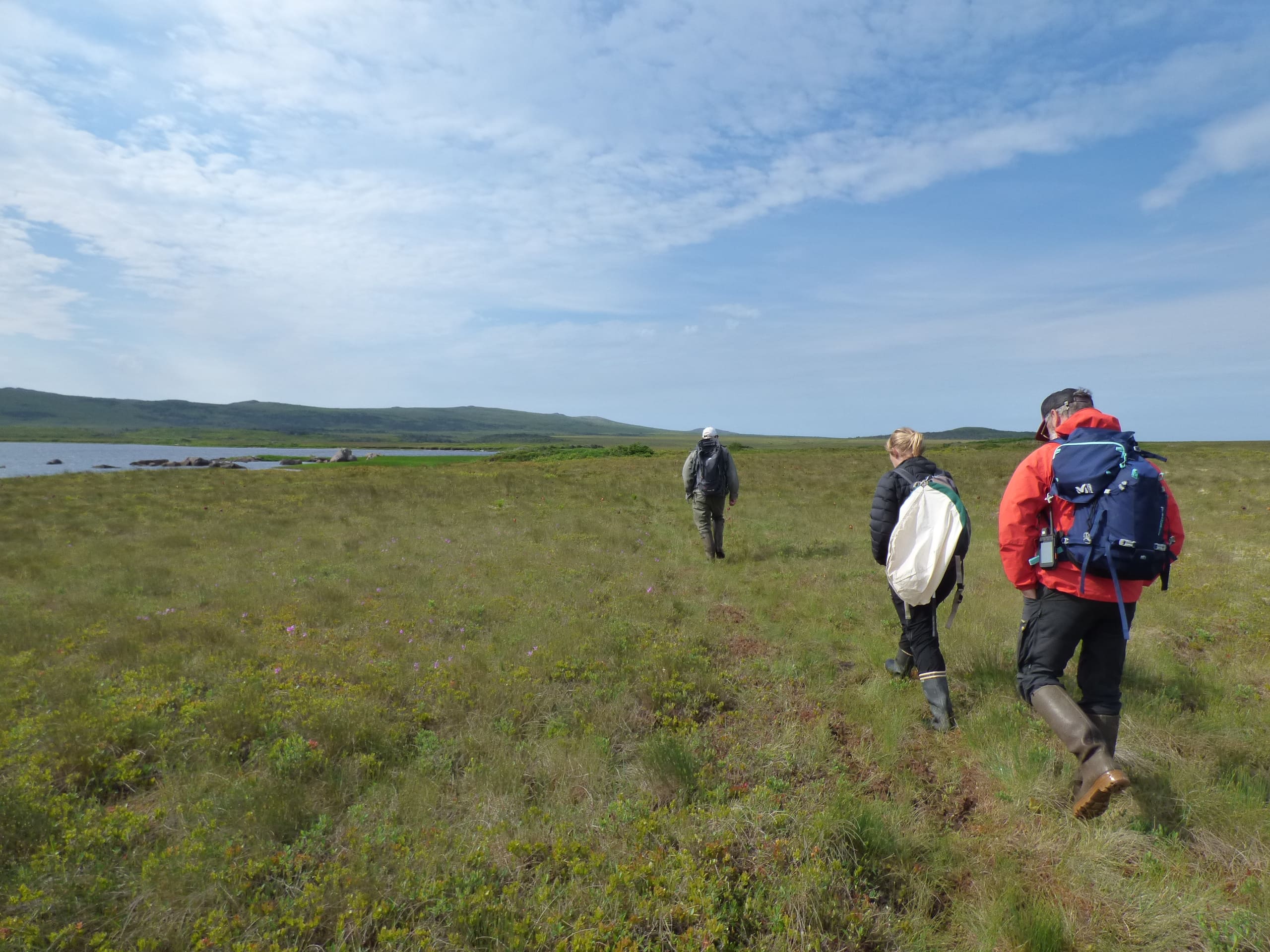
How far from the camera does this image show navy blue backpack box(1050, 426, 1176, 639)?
3836 millimetres

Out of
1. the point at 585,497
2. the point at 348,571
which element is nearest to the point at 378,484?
the point at 585,497

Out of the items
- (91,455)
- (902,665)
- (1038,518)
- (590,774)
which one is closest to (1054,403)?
(1038,518)

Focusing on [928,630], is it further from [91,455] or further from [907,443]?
[91,455]

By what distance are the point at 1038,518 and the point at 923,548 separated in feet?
4.56

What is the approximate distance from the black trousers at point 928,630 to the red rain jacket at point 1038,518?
1511 millimetres

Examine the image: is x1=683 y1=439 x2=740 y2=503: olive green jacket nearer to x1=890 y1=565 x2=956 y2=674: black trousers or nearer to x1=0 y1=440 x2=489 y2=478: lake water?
x1=890 y1=565 x2=956 y2=674: black trousers

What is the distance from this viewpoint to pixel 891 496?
6211 millimetres

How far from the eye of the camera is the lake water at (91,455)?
50.7 metres

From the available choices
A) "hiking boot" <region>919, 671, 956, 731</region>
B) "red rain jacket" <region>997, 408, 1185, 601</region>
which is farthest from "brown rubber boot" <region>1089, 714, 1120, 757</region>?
"hiking boot" <region>919, 671, 956, 731</region>

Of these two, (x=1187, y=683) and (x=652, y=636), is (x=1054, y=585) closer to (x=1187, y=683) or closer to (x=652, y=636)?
(x=1187, y=683)

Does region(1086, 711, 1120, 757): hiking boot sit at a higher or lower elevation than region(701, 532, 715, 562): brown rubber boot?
higher

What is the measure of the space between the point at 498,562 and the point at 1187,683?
11061 mm

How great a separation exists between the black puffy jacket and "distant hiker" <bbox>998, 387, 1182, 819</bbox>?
1.58 metres

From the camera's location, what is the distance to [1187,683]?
21.8ft
